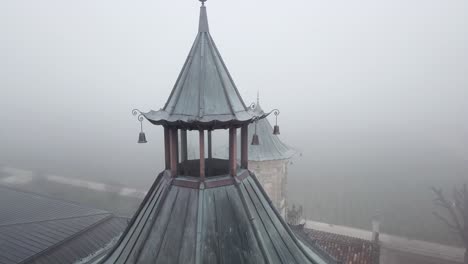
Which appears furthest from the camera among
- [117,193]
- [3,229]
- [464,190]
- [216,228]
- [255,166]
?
[117,193]

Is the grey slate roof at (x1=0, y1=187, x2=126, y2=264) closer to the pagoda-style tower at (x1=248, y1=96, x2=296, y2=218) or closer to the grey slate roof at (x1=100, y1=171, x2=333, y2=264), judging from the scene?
the pagoda-style tower at (x1=248, y1=96, x2=296, y2=218)

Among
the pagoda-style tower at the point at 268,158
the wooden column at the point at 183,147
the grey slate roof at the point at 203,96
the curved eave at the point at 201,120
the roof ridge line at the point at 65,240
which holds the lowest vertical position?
the roof ridge line at the point at 65,240

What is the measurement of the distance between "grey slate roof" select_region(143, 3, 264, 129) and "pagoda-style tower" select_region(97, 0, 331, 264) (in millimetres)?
12

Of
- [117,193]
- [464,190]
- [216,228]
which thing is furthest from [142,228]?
[117,193]

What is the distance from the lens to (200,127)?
394cm

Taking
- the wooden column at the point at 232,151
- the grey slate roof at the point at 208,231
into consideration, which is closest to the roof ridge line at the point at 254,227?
the grey slate roof at the point at 208,231

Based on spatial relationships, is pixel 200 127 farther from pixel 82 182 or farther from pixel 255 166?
pixel 82 182

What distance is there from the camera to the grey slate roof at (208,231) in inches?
146

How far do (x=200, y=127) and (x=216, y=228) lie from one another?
128 centimetres

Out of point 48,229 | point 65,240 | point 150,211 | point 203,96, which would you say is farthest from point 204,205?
point 48,229

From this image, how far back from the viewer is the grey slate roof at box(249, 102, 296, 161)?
1164 centimetres

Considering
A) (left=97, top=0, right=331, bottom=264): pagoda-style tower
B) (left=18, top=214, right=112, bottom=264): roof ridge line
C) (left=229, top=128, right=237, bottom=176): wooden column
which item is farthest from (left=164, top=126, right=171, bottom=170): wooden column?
(left=18, top=214, right=112, bottom=264): roof ridge line

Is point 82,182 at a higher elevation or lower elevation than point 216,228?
lower

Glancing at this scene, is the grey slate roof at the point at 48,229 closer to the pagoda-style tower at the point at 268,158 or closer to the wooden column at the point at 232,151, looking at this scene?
the pagoda-style tower at the point at 268,158
